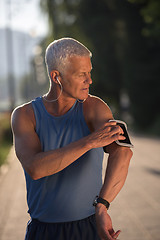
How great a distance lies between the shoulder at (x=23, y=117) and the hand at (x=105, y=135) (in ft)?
1.13

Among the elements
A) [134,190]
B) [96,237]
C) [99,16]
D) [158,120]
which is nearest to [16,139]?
[96,237]

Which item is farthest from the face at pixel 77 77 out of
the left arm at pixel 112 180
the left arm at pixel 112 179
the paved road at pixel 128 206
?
the paved road at pixel 128 206

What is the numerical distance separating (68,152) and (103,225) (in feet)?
1.18

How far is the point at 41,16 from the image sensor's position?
96.5 feet

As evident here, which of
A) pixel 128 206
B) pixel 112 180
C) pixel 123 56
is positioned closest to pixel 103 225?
pixel 112 180

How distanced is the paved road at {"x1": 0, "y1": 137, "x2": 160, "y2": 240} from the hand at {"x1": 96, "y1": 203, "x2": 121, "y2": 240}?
364cm

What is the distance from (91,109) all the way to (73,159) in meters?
0.29

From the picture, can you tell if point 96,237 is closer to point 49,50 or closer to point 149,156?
point 49,50

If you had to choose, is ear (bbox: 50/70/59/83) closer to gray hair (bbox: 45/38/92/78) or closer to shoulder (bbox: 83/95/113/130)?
gray hair (bbox: 45/38/92/78)

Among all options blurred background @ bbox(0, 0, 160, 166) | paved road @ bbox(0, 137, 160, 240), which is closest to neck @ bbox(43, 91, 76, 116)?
paved road @ bbox(0, 137, 160, 240)

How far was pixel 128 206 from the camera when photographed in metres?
7.64

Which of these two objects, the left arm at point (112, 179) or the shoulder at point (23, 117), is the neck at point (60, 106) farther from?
the left arm at point (112, 179)

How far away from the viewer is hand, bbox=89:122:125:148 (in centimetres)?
221

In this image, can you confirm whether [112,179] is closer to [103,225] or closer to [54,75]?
[103,225]
